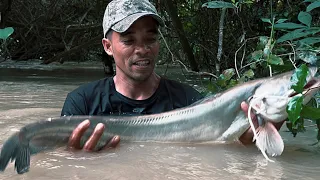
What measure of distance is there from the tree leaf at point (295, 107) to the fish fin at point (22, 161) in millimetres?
1266

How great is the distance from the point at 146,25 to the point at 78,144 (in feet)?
2.83

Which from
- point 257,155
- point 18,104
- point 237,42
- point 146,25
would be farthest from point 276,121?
point 237,42

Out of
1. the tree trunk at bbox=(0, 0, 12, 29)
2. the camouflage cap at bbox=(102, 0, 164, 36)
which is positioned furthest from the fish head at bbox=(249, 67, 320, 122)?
the tree trunk at bbox=(0, 0, 12, 29)

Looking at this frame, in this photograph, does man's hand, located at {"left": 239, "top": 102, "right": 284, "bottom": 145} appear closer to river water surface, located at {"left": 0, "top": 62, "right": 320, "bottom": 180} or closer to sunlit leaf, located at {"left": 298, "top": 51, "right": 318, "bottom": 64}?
river water surface, located at {"left": 0, "top": 62, "right": 320, "bottom": 180}

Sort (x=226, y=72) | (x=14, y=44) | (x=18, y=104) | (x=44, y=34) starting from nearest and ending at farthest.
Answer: (x=226, y=72) → (x=18, y=104) → (x=44, y=34) → (x=14, y=44)

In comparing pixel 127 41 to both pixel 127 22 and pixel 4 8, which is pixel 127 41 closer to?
pixel 127 22

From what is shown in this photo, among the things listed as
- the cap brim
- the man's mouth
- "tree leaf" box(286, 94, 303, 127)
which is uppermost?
the cap brim

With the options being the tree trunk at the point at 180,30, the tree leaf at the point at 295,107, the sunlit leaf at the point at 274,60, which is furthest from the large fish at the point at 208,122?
the tree trunk at the point at 180,30

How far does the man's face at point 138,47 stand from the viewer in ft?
9.71

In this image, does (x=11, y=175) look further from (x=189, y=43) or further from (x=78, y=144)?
(x=189, y=43)

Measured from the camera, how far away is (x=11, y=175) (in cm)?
215

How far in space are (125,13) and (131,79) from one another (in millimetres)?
428

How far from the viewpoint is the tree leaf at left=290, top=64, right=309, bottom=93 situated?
7.25 feet

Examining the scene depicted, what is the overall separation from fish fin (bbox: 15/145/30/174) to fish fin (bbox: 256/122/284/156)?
46.1 inches
